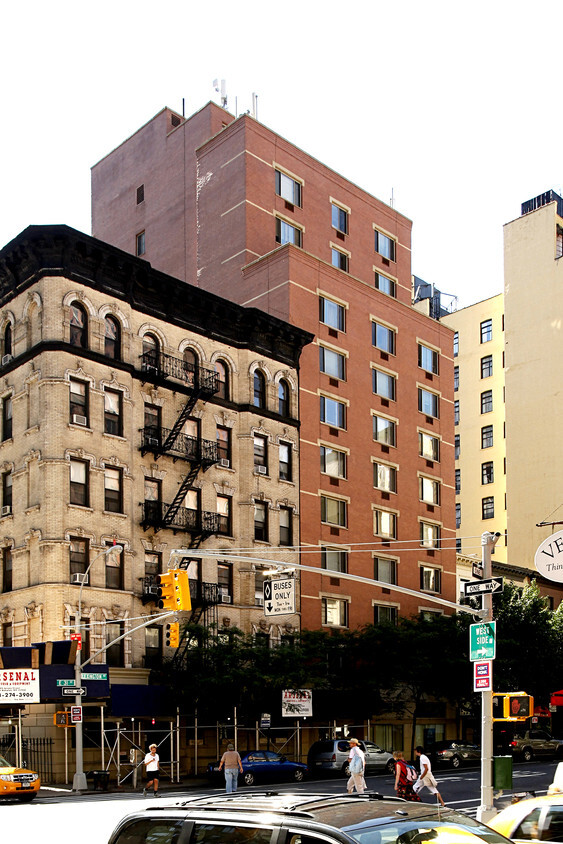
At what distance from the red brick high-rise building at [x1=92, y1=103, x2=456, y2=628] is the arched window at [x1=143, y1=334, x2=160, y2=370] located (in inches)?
277

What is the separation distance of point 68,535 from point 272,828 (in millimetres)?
35141

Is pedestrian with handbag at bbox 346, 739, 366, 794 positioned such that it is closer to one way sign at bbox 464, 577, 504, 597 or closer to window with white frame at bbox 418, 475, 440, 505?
one way sign at bbox 464, 577, 504, 597

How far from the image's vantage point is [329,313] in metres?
57.5

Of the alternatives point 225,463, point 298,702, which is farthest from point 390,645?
point 225,463

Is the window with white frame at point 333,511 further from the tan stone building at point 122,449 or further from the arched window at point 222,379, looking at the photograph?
the arched window at point 222,379

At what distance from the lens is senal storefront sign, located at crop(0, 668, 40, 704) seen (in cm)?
3747

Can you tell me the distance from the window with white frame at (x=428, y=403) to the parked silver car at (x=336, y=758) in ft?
81.6

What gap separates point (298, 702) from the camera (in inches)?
1772

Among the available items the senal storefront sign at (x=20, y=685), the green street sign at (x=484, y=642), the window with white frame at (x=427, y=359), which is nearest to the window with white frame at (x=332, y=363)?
the window with white frame at (x=427, y=359)

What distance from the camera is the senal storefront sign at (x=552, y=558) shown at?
18.0m

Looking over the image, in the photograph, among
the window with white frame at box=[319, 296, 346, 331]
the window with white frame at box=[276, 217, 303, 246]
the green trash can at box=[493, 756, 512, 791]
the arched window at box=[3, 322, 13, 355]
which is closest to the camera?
the green trash can at box=[493, 756, 512, 791]

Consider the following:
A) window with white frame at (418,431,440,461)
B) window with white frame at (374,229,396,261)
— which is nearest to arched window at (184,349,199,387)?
window with white frame at (418,431,440,461)

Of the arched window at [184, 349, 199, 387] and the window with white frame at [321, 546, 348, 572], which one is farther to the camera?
the window with white frame at [321, 546, 348, 572]

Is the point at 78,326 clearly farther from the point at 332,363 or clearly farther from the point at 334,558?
the point at 334,558
